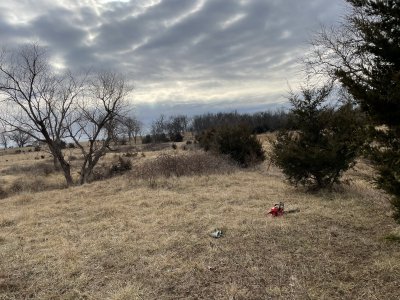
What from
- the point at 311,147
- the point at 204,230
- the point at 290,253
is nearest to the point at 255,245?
the point at 290,253

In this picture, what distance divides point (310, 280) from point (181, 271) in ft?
5.50

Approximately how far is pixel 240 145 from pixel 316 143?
10051mm

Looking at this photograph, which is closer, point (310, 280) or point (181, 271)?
point (310, 280)

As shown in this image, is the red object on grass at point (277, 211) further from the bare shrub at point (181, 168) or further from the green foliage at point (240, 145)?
the green foliage at point (240, 145)

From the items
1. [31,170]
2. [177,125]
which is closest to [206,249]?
[31,170]

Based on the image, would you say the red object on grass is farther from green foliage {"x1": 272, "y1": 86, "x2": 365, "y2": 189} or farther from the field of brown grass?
green foliage {"x1": 272, "y1": 86, "x2": 365, "y2": 189}

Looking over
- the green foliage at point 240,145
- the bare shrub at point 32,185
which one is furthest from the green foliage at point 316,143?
the bare shrub at point 32,185

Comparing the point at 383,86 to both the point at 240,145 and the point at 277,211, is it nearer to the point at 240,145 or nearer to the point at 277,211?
the point at 277,211

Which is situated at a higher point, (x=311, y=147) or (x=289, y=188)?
(x=311, y=147)

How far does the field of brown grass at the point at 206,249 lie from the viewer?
4438 millimetres

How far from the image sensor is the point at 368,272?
4.64m

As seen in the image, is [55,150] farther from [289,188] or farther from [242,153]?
[289,188]

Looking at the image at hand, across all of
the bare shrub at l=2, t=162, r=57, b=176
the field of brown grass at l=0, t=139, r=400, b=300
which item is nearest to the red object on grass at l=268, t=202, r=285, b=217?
the field of brown grass at l=0, t=139, r=400, b=300

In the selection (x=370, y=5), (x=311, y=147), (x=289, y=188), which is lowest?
(x=289, y=188)
